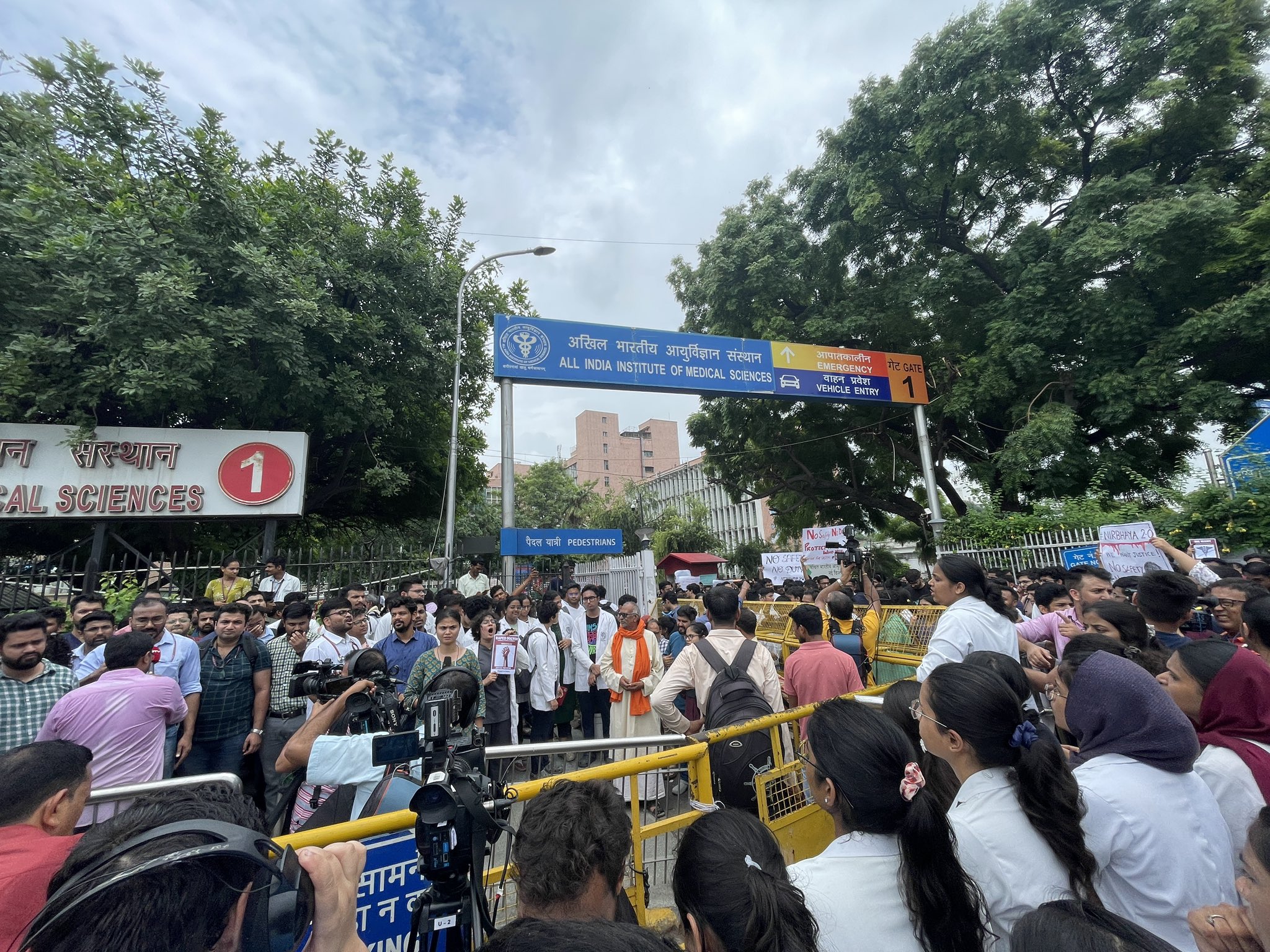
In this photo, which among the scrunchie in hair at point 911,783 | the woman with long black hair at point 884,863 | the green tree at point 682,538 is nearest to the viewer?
the woman with long black hair at point 884,863

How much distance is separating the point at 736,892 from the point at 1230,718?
6.50 ft

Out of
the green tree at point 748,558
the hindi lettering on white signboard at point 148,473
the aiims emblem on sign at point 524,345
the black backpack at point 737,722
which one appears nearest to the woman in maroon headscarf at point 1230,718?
the black backpack at point 737,722

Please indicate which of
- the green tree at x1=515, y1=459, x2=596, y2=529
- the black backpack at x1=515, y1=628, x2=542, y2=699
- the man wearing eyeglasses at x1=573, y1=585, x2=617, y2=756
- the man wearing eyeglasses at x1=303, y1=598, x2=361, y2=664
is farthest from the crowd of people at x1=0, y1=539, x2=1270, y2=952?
the green tree at x1=515, y1=459, x2=596, y2=529

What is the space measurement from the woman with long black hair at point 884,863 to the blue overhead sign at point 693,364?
11.0 m

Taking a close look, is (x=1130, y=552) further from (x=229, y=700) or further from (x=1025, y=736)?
(x=229, y=700)

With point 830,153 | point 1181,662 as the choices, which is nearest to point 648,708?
point 1181,662

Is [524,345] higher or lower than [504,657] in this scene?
higher

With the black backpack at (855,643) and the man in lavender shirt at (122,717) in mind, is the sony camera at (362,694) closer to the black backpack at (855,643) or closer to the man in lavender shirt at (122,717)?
the man in lavender shirt at (122,717)

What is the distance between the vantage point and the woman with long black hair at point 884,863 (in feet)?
4.57

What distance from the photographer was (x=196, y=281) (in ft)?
34.4

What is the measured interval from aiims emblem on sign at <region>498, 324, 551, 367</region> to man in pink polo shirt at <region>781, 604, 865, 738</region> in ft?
30.2

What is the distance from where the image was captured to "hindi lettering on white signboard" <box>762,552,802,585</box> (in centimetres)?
1233

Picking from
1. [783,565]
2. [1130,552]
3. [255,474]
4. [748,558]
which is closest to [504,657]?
[1130,552]

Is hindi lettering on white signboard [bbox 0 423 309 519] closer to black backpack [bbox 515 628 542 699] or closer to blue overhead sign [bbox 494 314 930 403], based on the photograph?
blue overhead sign [bbox 494 314 930 403]
